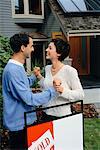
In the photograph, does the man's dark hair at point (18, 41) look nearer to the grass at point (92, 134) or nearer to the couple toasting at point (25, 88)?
the couple toasting at point (25, 88)

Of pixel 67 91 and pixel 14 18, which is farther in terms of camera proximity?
pixel 14 18

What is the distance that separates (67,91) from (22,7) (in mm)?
14000

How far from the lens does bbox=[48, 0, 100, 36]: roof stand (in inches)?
587

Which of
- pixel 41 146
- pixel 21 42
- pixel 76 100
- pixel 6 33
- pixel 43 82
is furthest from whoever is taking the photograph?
pixel 6 33

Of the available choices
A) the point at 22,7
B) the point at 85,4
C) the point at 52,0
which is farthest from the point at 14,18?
the point at 85,4

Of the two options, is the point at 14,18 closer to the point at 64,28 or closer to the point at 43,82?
the point at 64,28

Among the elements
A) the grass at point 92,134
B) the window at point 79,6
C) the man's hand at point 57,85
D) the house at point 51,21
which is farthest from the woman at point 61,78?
the window at point 79,6

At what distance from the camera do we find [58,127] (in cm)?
316

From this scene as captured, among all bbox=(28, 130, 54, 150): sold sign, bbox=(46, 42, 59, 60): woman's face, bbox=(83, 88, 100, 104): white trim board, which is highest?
bbox=(46, 42, 59, 60): woman's face

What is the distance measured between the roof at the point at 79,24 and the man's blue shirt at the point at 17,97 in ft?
37.8

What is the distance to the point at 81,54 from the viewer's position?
805 inches

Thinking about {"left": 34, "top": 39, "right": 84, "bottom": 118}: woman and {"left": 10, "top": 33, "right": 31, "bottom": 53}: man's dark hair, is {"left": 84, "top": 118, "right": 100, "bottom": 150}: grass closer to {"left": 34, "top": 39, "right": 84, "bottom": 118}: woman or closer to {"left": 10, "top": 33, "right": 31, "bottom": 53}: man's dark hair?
{"left": 34, "top": 39, "right": 84, "bottom": 118}: woman

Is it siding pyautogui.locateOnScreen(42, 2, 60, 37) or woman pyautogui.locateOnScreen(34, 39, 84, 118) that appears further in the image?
siding pyautogui.locateOnScreen(42, 2, 60, 37)

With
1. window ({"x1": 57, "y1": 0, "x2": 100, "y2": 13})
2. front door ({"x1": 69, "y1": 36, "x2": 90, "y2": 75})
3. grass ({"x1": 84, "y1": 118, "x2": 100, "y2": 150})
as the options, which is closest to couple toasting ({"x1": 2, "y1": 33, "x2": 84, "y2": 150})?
grass ({"x1": 84, "y1": 118, "x2": 100, "y2": 150})
